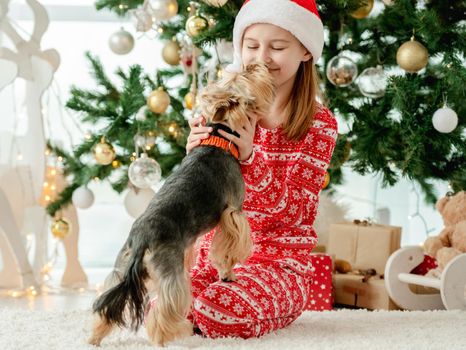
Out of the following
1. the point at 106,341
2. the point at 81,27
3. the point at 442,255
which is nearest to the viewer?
the point at 106,341

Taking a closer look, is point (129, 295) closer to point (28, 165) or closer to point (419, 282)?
point (419, 282)

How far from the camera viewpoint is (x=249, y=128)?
1901mm

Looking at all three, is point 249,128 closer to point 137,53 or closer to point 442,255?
point 442,255

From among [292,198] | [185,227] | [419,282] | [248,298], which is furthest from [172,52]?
[185,227]

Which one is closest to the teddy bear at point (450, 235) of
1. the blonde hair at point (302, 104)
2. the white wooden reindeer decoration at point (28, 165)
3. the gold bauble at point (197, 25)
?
the blonde hair at point (302, 104)

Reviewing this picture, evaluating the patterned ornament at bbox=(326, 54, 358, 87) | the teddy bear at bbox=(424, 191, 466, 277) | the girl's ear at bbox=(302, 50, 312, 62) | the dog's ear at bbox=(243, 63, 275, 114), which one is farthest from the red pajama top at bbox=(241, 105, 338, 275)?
the teddy bear at bbox=(424, 191, 466, 277)

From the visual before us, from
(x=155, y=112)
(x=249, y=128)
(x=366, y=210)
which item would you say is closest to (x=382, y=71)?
(x=155, y=112)

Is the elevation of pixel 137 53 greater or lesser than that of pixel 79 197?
greater

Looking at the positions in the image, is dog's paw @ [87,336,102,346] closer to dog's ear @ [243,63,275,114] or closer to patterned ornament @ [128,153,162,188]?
dog's ear @ [243,63,275,114]

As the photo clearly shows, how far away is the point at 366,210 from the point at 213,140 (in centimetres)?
327

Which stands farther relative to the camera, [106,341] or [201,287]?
[201,287]

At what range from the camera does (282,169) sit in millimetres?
2281

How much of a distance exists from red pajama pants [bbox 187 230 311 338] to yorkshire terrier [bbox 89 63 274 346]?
12 cm

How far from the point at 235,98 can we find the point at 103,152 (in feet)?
4.34
